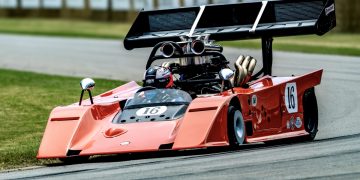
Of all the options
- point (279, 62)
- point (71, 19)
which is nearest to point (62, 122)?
point (279, 62)

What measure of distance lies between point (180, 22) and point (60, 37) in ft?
82.7

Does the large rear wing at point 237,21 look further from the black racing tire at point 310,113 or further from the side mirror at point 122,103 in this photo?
the side mirror at point 122,103

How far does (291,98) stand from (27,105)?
22.0 feet

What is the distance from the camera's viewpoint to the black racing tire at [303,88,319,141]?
15545 millimetres

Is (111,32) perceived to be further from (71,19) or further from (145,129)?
(145,129)

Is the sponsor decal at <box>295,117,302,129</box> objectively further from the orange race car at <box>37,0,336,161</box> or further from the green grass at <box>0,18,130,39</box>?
the green grass at <box>0,18,130,39</box>

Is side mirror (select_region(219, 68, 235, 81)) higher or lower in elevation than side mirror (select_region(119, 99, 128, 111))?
higher

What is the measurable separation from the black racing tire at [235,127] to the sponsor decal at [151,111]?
861mm

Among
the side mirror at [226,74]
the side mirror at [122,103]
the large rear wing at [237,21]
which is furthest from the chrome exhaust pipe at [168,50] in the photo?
the large rear wing at [237,21]

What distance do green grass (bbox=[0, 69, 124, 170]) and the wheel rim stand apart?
242 centimetres

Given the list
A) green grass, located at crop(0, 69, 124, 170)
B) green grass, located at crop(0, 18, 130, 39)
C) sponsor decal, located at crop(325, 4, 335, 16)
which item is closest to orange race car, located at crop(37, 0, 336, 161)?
sponsor decal, located at crop(325, 4, 335, 16)

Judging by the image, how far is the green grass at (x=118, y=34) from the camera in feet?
104

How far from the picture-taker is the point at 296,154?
41.6 ft

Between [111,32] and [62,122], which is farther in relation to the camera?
[111,32]
